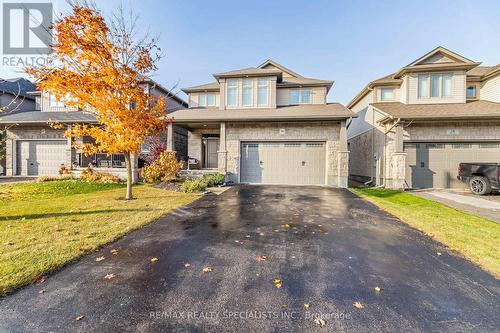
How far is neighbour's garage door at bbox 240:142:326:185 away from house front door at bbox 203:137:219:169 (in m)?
3.33

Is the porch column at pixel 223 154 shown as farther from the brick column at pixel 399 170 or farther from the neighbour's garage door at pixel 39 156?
the neighbour's garage door at pixel 39 156

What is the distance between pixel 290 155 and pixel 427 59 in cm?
1134

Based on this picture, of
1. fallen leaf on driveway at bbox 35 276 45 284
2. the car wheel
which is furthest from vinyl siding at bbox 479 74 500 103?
fallen leaf on driveway at bbox 35 276 45 284

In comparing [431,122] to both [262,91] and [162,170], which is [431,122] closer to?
[262,91]

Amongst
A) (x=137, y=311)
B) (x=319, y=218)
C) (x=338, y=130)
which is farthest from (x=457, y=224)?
(x=338, y=130)

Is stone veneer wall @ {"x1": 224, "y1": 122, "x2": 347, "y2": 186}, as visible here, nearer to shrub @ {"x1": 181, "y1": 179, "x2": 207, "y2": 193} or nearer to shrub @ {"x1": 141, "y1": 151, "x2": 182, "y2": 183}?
shrub @ {"x1": 181, "y1": 179, "x2": 207, "y2": 193}

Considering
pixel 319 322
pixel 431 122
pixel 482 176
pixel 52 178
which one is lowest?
pixel 319 322

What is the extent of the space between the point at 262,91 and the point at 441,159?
37.9ft

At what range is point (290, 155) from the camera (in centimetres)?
1406

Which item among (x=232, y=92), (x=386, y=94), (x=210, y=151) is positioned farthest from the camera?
(x=210, y=151)

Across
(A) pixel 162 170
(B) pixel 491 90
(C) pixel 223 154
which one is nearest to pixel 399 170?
(B) pixel 491 90

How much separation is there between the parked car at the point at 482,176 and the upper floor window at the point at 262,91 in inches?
456

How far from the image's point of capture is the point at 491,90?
14688 mm

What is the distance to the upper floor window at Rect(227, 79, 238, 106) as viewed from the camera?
1521 cm
